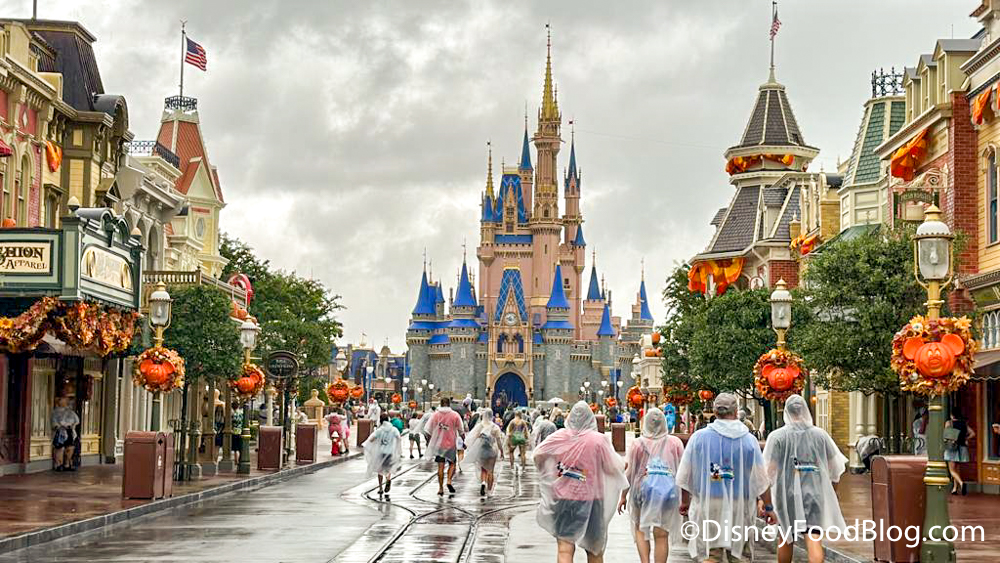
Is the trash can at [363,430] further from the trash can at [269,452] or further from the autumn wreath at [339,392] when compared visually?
the trash can at [269,452]

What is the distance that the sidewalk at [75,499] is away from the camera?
1805cm

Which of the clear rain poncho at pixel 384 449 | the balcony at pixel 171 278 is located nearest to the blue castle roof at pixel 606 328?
the balcony at pixel 171 278

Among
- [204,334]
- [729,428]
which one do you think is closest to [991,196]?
[729,428]

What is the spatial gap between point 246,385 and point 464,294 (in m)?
146

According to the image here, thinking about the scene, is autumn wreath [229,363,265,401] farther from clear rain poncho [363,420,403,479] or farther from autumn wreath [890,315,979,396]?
autumn wreath [890,315,979,396]

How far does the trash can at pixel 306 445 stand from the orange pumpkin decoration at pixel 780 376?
17.3 meters

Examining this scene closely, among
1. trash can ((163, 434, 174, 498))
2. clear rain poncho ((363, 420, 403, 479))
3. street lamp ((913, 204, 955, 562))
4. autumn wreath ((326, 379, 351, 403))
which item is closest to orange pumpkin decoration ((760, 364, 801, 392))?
clear rain poncho ((363, 420, 403, 479))

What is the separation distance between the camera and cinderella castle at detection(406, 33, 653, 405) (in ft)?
585

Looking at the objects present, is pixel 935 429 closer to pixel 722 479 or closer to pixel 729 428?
pixel 729 428

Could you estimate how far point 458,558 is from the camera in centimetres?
1622

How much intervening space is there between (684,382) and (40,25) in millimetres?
22285

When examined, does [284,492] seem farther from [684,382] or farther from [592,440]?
[684,382]

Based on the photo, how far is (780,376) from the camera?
27.0 m

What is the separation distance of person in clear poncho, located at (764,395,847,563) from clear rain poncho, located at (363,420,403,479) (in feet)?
47.1
